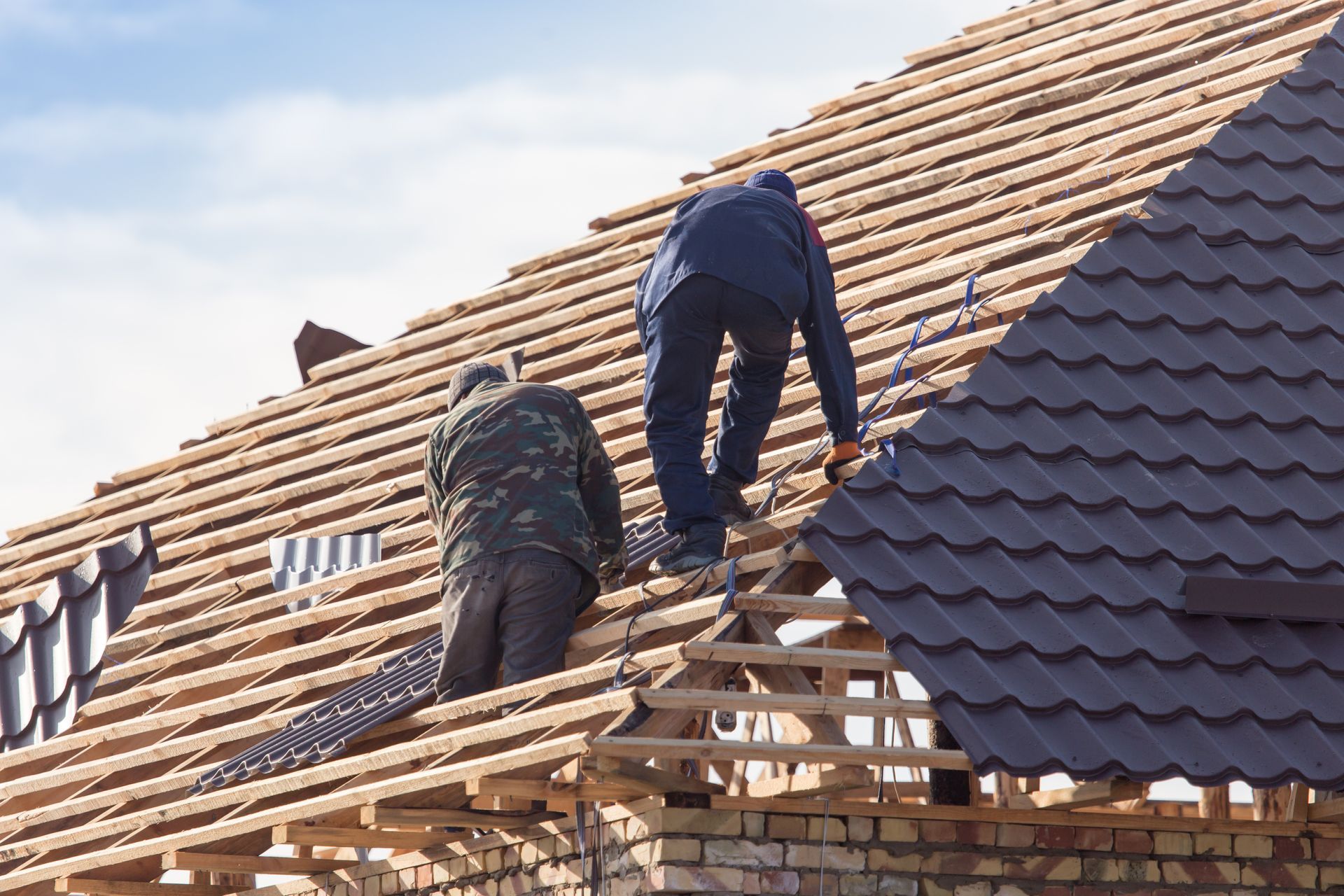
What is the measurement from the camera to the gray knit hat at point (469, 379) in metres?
6.15

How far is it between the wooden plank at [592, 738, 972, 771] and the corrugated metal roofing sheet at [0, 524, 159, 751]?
4.34 meters

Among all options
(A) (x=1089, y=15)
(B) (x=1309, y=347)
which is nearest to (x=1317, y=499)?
(B) (x=1309, y=347)

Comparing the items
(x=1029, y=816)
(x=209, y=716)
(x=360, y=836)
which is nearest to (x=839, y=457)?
(x=1029, y=816)

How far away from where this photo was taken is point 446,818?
5402mm

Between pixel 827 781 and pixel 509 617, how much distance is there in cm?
120

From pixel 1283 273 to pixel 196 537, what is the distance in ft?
18.3

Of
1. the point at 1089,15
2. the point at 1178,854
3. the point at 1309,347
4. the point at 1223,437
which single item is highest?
the point at 1089,15

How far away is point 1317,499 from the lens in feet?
18.9

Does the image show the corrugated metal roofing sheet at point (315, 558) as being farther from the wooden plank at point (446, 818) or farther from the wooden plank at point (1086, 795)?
the wooden plank at point (1086, 795)

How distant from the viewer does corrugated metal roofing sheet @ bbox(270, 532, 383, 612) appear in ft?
25.2

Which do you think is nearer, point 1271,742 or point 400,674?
point 1271,742

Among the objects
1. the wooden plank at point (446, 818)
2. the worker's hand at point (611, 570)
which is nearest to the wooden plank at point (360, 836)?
the wooden plank at point (446, 818)

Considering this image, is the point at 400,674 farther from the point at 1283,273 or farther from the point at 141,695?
the point at 1283,273

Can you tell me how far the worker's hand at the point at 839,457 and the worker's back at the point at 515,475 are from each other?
0.74 m
